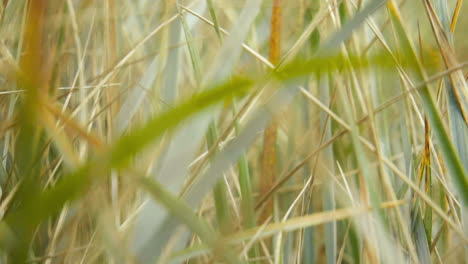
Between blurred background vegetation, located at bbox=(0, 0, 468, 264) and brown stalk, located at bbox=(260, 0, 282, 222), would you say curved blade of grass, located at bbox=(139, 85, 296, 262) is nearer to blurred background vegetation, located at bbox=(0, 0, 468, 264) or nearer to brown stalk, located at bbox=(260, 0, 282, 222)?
blurred background vegetation, located at bbox=(0, 0, 468, 264)

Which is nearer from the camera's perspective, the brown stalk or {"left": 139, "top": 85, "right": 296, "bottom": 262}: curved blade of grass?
{"left": 139, "top": 85, "right": 296, "bottom": 262}: curved blade of grass

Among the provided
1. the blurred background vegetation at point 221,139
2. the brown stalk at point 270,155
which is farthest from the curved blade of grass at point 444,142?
the brown stalk at point 270,155

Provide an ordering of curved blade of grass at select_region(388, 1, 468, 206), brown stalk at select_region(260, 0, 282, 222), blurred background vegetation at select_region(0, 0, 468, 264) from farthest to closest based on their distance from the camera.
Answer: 1. brown stalk at select_region(260, 0, 282, 222)
2. curved blade of grass at select_region(388, 1, 468, 206)
3. blurred background vegetation at select_region(0, 0, 468, 264)

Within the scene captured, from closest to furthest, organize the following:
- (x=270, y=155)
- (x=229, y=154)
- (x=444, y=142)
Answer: (x=229, y=154), (x=444, y=142), (x=270, y=155)

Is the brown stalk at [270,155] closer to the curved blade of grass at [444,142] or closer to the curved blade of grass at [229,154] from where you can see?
the curved blade of grass at [444,142]

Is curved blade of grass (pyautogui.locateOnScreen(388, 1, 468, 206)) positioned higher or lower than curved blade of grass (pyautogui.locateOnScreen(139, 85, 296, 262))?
lower

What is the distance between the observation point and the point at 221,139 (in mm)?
575

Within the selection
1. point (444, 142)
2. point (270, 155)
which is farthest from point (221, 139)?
point (444, 142)

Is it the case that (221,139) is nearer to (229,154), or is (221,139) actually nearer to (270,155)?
(270,155)

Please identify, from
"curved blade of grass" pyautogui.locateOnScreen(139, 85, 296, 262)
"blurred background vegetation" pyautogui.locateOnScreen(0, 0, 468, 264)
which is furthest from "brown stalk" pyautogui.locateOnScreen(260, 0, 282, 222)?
"curved blade of grass" pyautogui.locateOnScreen(139, 85, 296, 262)

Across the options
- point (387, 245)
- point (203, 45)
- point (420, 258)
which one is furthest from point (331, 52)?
point (203, 45)

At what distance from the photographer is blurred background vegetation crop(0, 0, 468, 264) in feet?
0.77

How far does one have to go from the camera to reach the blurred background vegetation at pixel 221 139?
0.23 m

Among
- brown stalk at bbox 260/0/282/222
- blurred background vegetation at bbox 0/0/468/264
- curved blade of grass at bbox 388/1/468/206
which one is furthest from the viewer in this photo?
brown stalk at bbox 260/0/282/222
